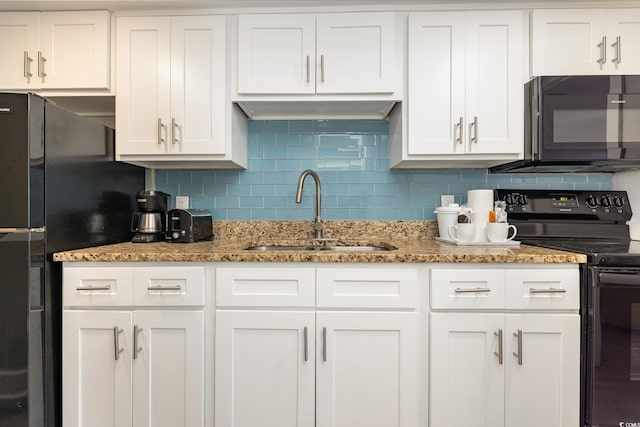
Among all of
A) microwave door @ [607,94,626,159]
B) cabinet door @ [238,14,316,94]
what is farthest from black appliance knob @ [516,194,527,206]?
cabinet door @ [238,14,316,94]

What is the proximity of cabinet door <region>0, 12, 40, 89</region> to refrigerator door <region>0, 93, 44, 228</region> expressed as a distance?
0.60 metres

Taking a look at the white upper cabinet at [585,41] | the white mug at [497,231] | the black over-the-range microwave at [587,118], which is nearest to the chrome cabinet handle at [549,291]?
the white mug at [497,231]

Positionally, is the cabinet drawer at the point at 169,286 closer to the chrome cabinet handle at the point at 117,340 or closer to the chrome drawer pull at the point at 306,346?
the chrome cabinet handle at the point at 117,340

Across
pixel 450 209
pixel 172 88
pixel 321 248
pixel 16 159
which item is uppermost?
pixel 172 88

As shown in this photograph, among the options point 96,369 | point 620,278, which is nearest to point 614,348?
point 620,278

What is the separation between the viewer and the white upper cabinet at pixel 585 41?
176cm

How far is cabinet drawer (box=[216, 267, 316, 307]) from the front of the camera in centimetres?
147

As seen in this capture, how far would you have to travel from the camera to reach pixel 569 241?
189 centimetres

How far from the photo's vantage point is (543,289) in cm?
144

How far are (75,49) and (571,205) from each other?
282cm

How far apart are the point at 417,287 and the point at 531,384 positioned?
0.60 metres

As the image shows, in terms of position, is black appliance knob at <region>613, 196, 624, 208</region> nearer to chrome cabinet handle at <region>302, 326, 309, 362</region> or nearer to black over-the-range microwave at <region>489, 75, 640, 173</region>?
black over-the-range microwave at <region>489, 75, 640, 173</region>

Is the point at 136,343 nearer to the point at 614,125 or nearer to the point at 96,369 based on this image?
the point at 96,369

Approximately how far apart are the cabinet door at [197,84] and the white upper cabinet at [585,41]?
1.60 meters
